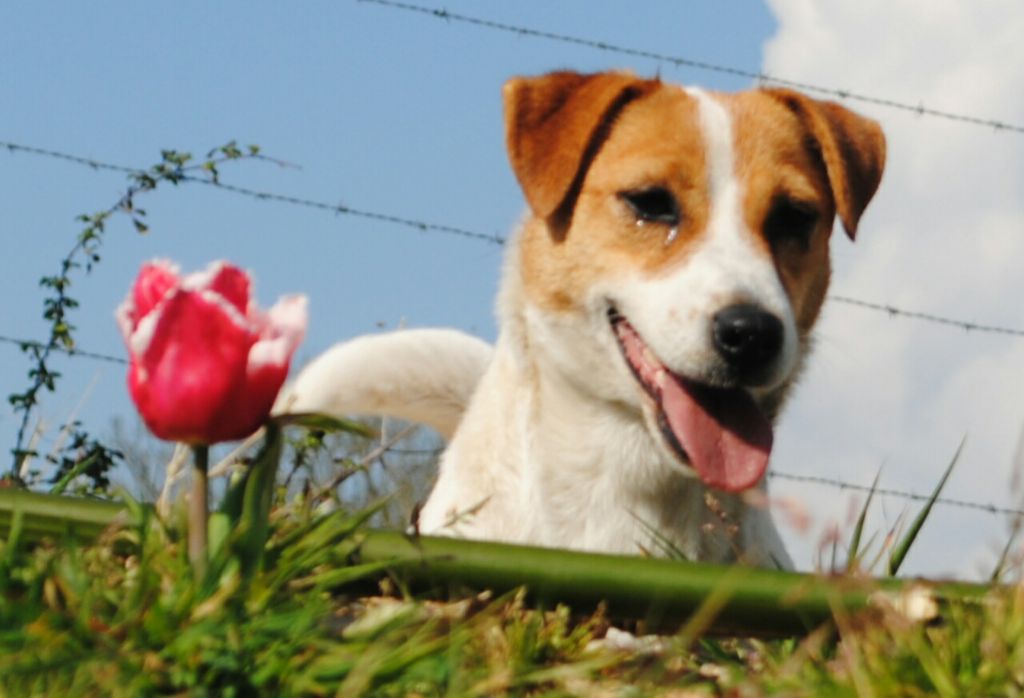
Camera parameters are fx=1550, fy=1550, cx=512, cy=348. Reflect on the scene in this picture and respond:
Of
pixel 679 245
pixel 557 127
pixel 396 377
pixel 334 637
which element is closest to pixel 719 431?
pixel 679 245

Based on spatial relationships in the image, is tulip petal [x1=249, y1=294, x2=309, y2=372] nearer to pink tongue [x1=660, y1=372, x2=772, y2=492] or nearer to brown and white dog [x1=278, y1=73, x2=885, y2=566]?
brown and white dog [x1=278, y1=73, x2=885, y2=566]

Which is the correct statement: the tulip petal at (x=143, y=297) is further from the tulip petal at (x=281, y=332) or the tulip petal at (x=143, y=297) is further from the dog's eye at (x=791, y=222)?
the dog's eye at (x=791, y=222)

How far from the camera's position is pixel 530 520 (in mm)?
3871

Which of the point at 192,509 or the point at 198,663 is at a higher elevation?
the point at 192,509

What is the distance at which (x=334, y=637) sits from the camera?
221cm

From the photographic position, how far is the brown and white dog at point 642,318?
3725mm

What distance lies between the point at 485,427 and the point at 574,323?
0.36m

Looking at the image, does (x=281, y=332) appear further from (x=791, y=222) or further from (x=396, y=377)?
(x=396, y=377)

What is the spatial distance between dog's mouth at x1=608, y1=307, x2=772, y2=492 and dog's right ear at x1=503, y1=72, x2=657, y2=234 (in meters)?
0.39

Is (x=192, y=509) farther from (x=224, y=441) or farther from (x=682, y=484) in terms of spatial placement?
(x=682, y=484)

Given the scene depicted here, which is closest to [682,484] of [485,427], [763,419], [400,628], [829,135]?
[763,419]

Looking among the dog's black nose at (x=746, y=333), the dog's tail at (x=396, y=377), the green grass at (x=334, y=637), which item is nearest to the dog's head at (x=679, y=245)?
the dog's black nose at (x=746, y=333)

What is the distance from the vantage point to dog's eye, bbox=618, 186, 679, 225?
3977mm

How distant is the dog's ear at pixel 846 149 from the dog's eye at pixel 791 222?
20cm
